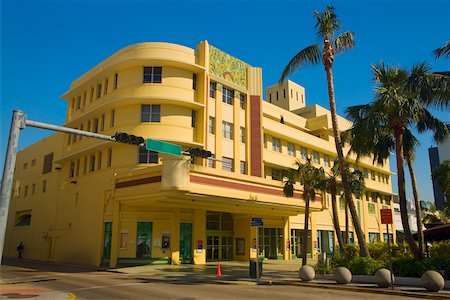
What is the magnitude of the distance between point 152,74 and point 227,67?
7.41 metres

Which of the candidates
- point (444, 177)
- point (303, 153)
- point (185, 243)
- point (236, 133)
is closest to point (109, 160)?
point (185, 243)

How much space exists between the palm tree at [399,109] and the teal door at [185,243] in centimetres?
1445

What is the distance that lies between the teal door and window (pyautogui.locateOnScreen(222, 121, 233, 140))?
8590 mm

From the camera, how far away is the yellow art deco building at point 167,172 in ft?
96.0

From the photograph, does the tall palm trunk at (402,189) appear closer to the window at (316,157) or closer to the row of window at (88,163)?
the row of window at (88,163)

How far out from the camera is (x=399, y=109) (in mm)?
20375

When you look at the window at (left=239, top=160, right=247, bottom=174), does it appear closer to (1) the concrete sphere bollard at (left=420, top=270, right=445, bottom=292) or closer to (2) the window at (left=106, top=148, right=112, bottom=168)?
(2) the window at (left=106, top=148, right=112, bottom=168)

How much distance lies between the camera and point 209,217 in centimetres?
3447

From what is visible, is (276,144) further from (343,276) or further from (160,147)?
(160,147)

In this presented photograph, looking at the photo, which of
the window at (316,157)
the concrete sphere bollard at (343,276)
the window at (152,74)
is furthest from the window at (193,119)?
the window at (316,157)

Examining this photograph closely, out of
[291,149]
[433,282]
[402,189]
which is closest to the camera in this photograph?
[433,282]

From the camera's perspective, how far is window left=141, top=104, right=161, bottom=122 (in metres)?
31.8

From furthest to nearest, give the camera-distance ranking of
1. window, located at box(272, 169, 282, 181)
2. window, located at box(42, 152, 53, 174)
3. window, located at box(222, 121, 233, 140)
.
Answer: window, located at box(42, 152, 53, 174) → window, located at box(272, 169, 282, 181) → window, located at box(222, 121, 233, 140)

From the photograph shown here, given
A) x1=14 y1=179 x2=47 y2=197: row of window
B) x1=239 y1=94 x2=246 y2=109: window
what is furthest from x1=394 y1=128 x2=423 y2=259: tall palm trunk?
x1=14 y1=179 x2=47 y2=197: row of window
